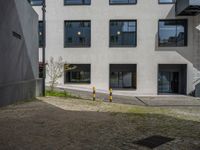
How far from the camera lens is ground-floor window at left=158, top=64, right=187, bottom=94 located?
2770 centimetres

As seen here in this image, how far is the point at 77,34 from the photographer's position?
27.3m

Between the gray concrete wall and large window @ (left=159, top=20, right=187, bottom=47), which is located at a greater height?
large window @ (left=159, top=20, right=187, bottom=47)

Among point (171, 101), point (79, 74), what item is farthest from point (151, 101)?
point (79, 74)

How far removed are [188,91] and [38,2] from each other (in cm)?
1989

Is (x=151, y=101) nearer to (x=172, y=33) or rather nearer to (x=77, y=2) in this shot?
(x=172, y=33)

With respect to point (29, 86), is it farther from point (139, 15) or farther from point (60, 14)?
point (139, 15)

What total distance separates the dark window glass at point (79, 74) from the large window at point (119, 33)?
4.03 metres

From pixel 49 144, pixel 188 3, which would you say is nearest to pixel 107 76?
pixel 188 3

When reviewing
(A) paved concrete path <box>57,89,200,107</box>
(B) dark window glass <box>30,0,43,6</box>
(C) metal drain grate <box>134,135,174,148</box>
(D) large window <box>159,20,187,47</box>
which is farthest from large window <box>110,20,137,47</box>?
(C) metal drain grate <box>134,135,174,148</box>

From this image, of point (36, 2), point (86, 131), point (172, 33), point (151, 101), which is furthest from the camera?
point (36, 2)

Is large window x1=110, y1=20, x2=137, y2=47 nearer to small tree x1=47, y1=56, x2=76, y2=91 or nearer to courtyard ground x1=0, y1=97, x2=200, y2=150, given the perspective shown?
small tree x1=47, y1=56, x2=76, y2=91

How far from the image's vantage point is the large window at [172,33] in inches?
1041

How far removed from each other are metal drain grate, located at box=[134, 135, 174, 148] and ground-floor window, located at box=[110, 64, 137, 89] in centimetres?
2047

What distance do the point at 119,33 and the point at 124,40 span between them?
3.23 ft
